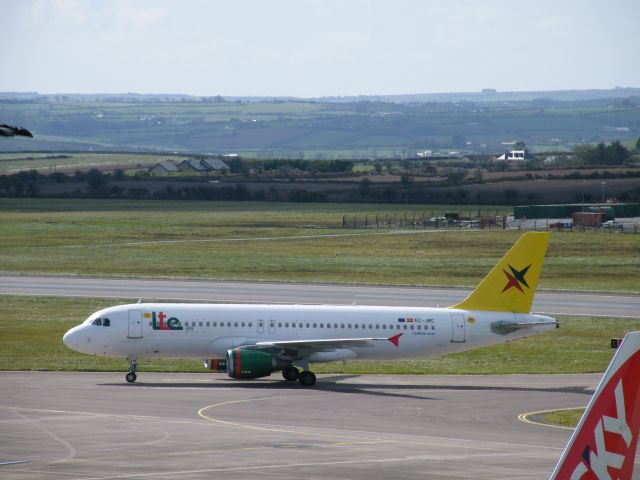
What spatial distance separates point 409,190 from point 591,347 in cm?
13159

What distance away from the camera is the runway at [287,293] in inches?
3189

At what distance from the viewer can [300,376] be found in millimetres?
53594

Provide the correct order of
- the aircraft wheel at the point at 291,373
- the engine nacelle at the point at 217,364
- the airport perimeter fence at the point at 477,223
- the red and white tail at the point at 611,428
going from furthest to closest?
the airport perimeter fence at the point at 477,223, the engine nacelle at the point at 217,364, the aircraft wheel at the point at 291,373, the red and white tail at the point at 611,428

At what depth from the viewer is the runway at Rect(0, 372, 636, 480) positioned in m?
34.4

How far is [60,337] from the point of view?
2598 inches

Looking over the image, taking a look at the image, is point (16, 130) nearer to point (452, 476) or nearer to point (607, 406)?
point (452, 476)

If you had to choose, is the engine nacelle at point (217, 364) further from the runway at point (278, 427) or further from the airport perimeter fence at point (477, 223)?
the airport perimeter fence at point (477, 223)

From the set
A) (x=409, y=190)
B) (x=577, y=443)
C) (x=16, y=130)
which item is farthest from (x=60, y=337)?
(x=409, y=190)

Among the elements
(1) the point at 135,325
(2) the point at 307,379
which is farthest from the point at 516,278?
(1) the point at 135,325

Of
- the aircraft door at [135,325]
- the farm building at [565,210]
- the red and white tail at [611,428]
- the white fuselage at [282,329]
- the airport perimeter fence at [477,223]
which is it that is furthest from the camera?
the farm building at [565,210]

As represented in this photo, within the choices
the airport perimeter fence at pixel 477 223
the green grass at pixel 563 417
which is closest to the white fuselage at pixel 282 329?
Answer: the green grass at pixel 563 417

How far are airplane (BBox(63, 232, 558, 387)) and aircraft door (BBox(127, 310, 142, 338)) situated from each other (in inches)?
1.8

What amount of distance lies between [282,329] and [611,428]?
3631 centimetres

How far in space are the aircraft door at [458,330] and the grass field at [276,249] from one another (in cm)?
3898
